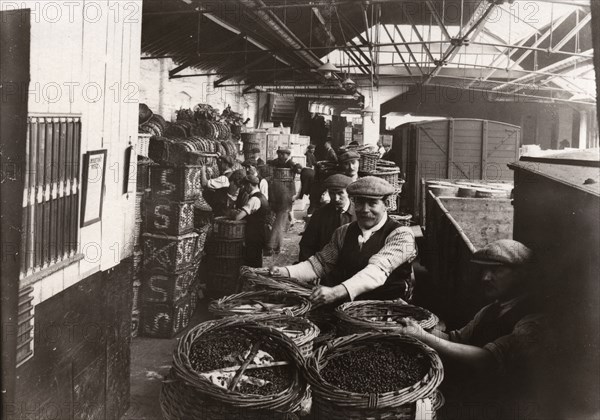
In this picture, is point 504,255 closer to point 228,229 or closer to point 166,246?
point 166,246

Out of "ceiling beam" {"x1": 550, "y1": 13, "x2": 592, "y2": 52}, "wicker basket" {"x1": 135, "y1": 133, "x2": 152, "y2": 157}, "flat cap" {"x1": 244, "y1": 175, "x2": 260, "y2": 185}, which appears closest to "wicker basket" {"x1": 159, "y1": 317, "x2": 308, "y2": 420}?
"wicker basket" {"x1": 135, "y1": 133, "x2": 152, "y2": 157}

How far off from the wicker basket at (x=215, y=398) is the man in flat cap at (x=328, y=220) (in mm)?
2881

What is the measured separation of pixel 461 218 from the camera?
698 centimetres

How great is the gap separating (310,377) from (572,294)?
1201 millimetres

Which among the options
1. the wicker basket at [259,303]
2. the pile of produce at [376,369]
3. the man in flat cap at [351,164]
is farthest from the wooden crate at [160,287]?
the pile of produce at [376,369]

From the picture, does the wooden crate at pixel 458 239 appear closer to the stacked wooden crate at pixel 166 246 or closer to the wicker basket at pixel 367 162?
the wicker basket at pixel 367 162

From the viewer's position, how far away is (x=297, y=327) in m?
2.77

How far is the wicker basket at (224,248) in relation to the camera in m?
7.37

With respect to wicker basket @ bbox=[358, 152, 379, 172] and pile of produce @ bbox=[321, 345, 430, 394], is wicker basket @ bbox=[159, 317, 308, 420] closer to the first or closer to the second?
pile of produce @ bbox=[321, 345, 430, 394]

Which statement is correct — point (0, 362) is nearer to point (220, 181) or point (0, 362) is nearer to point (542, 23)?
point (220, 181)

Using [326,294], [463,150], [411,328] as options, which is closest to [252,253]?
[326,294]

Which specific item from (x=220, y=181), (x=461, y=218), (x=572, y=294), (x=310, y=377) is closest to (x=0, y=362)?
(x=310, y=377)

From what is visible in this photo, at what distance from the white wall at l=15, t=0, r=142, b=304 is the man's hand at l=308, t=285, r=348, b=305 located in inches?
62.0

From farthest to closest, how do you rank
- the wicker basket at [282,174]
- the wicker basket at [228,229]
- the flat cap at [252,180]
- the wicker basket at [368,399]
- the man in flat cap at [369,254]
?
the wicker basket at [282,174] < the flat cap at [252,180] < the wicker basket at [228,229] < the man in flat cap at [369,254] < the wicker basket at [368,399]
